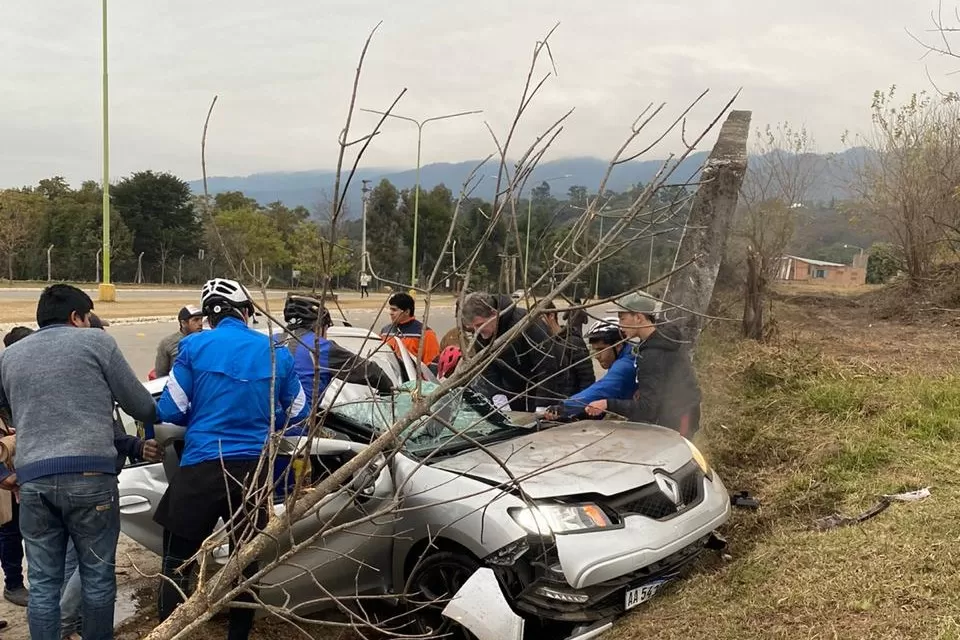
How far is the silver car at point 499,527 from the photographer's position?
3.31m

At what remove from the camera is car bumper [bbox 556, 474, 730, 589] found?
3.29m

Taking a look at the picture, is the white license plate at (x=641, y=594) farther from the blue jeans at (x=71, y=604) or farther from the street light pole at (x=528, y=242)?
the blue jeans at (x=71, y=604)

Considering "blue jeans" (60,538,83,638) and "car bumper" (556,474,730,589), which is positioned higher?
"car bumper" (556,474,730,589)

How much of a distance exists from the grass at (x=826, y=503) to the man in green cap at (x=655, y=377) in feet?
2.66

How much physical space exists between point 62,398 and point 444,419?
6.26ft

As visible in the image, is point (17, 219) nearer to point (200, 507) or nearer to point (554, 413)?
point (554, 413)

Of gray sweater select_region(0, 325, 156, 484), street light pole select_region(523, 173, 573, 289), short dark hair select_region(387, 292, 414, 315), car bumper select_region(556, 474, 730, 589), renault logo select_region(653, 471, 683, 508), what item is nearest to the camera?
street light pole select_region(523, 173, 573, 289)

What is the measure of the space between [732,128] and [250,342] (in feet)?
25.0

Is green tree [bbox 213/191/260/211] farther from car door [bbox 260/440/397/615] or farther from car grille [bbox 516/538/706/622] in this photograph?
car grille [bbox 516/538/706/622]

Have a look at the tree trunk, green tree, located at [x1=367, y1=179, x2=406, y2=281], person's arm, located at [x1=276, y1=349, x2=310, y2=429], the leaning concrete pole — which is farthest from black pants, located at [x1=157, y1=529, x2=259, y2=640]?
green tree, located at [x1=367, y1=179, x2=406, y2=281]

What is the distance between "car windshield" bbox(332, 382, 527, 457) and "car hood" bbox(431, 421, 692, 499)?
162 mm

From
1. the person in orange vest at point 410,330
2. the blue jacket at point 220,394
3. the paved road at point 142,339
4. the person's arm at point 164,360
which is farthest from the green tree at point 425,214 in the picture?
the blue jacket at point 220,394

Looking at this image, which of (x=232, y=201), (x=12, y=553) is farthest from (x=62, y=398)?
(x=232, y=201)

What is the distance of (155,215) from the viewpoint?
48.2 m
